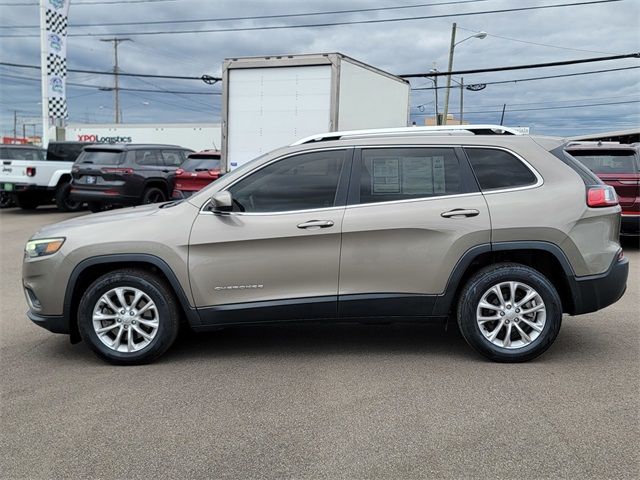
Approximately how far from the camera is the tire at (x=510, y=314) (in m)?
4.44

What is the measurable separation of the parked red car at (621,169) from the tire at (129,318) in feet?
26.1

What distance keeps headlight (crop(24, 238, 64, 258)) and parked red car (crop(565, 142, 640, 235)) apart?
845 centimetres

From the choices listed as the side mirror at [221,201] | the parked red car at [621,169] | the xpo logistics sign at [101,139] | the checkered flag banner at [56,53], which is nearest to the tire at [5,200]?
the checkered flag banner at [56,53]

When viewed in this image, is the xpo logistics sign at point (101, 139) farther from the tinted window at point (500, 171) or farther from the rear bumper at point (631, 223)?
the tinted window at point (500, 171)

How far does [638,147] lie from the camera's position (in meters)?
10.5

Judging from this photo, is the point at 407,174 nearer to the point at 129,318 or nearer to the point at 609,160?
the point at 129,318

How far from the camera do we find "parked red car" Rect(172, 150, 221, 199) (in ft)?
40.1

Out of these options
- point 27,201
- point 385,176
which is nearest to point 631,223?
point 385,176

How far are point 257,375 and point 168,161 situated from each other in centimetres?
1174

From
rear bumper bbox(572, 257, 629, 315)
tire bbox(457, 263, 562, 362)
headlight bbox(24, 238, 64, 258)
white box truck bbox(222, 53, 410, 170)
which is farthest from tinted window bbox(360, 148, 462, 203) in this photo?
white box truck bbox(222, 53, 410, 170)

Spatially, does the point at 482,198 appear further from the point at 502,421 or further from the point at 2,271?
the point at 2,271

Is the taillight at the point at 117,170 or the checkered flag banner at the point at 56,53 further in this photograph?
the checkered flag banner at the point at 56,53

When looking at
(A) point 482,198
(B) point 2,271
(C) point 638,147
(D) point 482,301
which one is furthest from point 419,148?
(C) point 638,147

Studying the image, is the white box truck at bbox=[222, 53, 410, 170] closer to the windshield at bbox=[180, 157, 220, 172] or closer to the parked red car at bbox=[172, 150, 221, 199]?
the parked red car at bbox=[172, 150, 221, 199]
